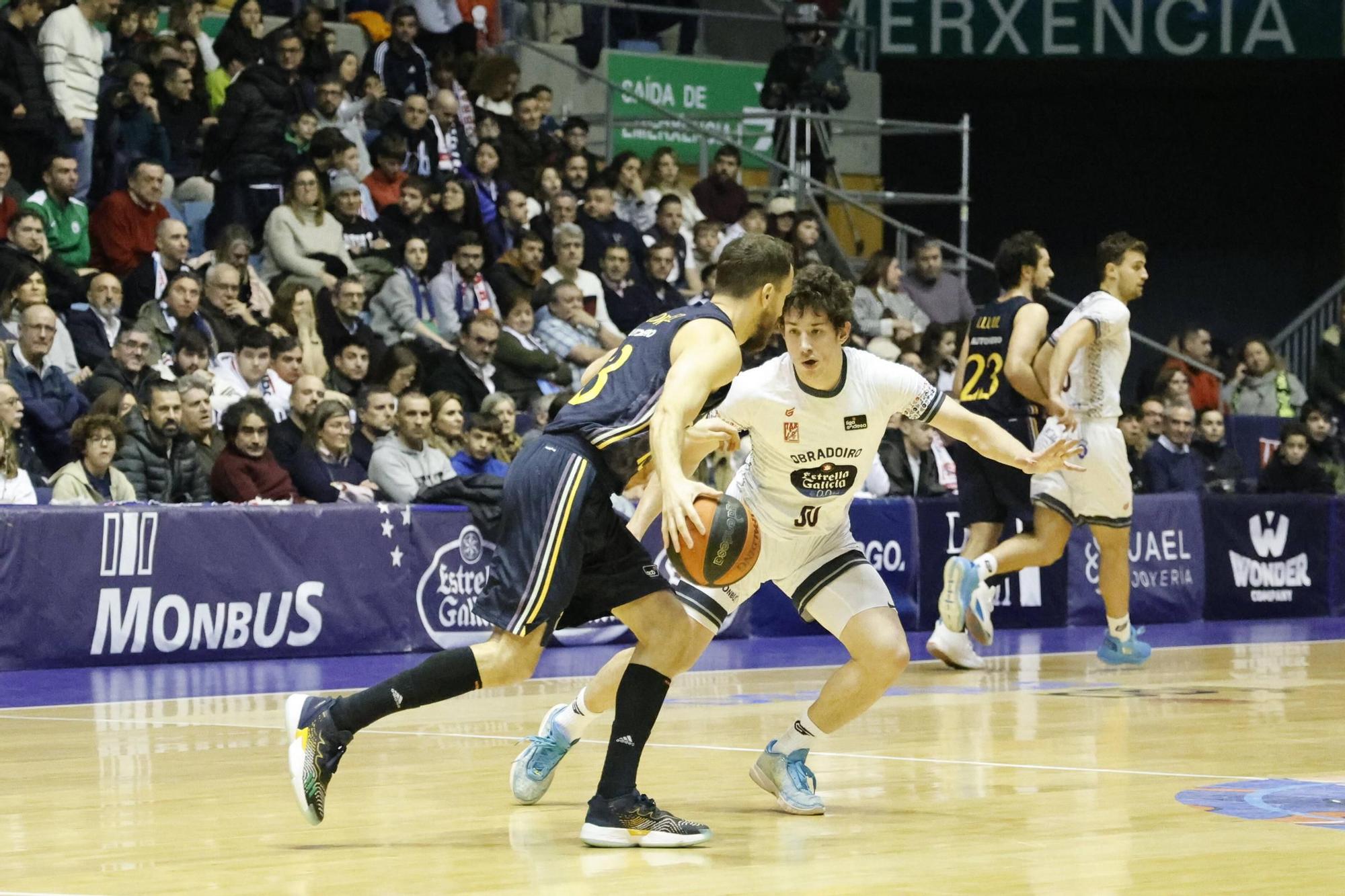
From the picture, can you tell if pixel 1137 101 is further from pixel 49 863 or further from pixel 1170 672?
pixel 49 863

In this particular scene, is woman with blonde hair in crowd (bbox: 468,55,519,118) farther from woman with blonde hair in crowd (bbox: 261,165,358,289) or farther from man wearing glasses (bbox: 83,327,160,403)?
man wearing glasses (bbox: 83,327,160,403)

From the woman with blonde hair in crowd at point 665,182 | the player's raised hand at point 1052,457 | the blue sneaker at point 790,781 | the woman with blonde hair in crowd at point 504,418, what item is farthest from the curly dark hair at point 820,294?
the woman with blonde hair in crowd at point 665,182

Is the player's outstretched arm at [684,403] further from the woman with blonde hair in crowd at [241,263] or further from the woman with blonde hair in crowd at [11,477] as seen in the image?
the woman with blonde hair in crowd at [241,263]

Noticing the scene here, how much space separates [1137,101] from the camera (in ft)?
85.3

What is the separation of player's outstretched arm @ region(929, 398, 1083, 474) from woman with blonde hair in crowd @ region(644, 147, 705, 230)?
1230 centimetres

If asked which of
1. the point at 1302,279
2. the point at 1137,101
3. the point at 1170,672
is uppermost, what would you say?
the point at 1137,101

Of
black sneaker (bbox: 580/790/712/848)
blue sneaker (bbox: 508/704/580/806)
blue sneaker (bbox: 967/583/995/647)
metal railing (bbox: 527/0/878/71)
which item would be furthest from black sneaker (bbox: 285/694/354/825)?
metal railing (bbox: 527/0/878/71)

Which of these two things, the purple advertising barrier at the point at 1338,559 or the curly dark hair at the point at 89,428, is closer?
the curly dark hair at the point at 89,428

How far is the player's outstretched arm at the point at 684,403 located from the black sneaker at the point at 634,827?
0.80m

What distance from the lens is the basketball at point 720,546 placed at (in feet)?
19.0

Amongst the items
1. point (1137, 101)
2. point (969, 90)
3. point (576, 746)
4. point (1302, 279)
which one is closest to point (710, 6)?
point (969, 90)

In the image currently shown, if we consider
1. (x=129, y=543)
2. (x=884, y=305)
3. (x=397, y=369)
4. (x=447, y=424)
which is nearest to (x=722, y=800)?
(x=129, y=543)

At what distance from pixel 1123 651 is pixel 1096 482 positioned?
3.36ft

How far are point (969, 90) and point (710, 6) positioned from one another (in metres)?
3.61
